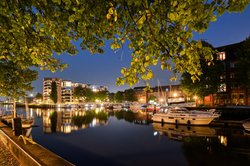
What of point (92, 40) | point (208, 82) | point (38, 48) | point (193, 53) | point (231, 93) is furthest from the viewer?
point (231, 93)

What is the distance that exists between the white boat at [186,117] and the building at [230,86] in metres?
19.3

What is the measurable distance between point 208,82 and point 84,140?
35.5 meters

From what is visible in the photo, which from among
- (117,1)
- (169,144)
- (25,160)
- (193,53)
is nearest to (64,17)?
(117,1)

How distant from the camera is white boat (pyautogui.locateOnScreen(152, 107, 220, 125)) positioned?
4203 cm

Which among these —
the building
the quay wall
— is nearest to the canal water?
the quay wall

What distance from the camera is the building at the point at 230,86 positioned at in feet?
194

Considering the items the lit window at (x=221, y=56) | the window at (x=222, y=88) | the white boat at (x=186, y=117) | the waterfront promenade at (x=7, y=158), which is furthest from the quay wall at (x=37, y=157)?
the lit window at (x=221, y=56)

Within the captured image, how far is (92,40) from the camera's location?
8477 millimetres

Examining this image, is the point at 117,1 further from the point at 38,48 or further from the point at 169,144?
the point at 169,144

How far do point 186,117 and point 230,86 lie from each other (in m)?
23.3

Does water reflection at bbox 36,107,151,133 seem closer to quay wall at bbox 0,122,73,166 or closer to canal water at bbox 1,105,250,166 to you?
canal water at bbox 1,105,250,166

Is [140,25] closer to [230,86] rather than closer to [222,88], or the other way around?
[230,86]

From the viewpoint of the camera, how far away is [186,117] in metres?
45.0

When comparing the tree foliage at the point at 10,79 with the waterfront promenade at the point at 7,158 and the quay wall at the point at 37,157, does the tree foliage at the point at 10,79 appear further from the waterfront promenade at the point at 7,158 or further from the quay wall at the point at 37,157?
the quay wall at the point at 37,157
